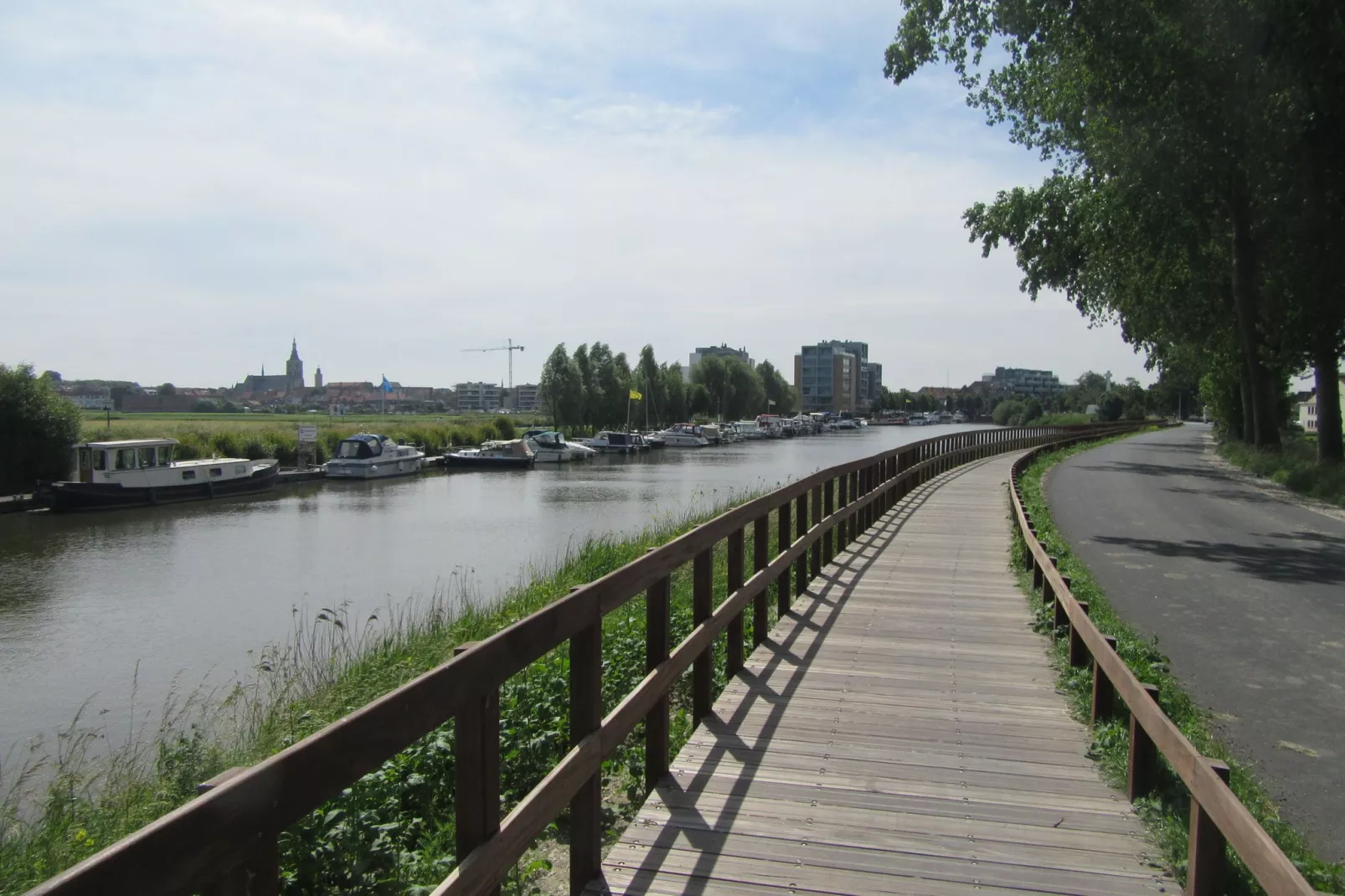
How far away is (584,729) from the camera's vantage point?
3.84 m

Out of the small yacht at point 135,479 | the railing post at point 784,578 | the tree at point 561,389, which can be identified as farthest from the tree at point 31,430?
the tree at point 561,389

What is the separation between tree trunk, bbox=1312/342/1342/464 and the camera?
28.8m

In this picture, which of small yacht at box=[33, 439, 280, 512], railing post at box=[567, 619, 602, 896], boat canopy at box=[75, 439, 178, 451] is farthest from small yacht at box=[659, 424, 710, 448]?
railing post at box=[567, 619, 602, 896]

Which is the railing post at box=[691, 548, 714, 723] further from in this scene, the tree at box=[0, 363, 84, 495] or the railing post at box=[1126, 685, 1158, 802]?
the tree at box=[0, 363, 84, 495]

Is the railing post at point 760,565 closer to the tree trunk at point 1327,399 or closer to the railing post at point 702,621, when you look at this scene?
the railing post at point 702,621

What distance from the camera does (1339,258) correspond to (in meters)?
25.6

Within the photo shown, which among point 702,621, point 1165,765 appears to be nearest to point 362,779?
point 702,621

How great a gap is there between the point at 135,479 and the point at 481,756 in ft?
134

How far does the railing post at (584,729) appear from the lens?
3820 mm

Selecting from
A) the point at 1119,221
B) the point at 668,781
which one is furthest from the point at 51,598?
the point at 1119,221

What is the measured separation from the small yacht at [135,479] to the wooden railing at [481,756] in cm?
3644

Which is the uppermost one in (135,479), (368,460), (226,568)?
(368,460)

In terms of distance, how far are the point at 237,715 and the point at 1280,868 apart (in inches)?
390

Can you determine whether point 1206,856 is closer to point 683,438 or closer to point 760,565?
point 760,565
